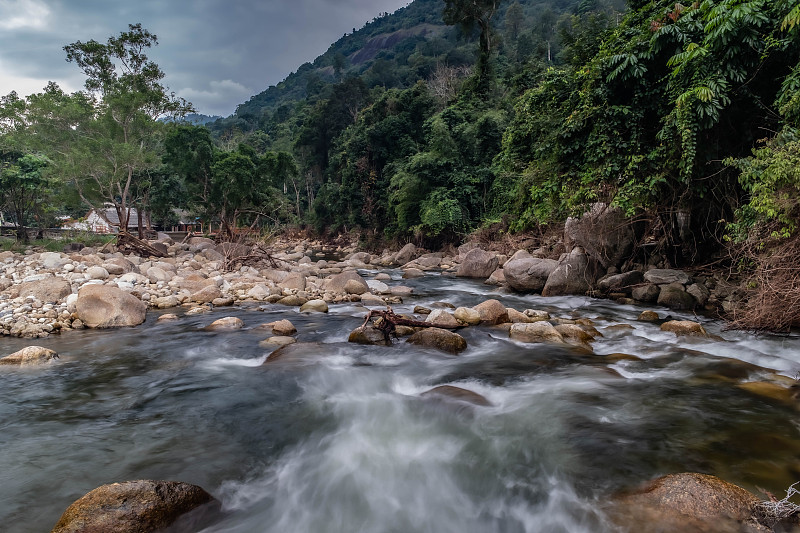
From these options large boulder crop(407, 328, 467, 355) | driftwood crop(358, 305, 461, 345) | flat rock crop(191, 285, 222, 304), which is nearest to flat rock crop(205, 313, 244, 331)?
driftwood crop(358, 305, 461, 345)

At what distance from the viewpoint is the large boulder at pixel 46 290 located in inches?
346

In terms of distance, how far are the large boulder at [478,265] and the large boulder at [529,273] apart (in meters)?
3.73

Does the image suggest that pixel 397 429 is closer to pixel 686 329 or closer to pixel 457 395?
pixel 457 395

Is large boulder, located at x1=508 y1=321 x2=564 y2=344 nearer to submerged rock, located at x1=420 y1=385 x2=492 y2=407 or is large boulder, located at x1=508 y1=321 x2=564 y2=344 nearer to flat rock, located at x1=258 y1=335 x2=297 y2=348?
submerged rock, located at x1=420 y1=385 x2=492 y2=407

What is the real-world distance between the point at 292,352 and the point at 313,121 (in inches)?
A: 1401

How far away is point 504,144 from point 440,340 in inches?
380

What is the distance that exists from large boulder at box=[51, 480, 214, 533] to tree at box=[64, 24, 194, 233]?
1837 cm

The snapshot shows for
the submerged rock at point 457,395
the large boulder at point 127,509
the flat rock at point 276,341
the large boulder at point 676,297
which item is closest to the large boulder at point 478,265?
the large boulder at point 676,297

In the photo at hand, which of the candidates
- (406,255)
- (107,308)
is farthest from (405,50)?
(107,308)

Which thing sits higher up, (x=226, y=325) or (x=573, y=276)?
(x=573, y=276)

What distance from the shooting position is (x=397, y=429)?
416 centimetres

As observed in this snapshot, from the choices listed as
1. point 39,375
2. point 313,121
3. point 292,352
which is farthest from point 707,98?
point 313,121

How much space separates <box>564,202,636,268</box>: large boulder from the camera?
33.3ft

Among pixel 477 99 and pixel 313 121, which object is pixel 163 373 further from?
pixel 313 121
